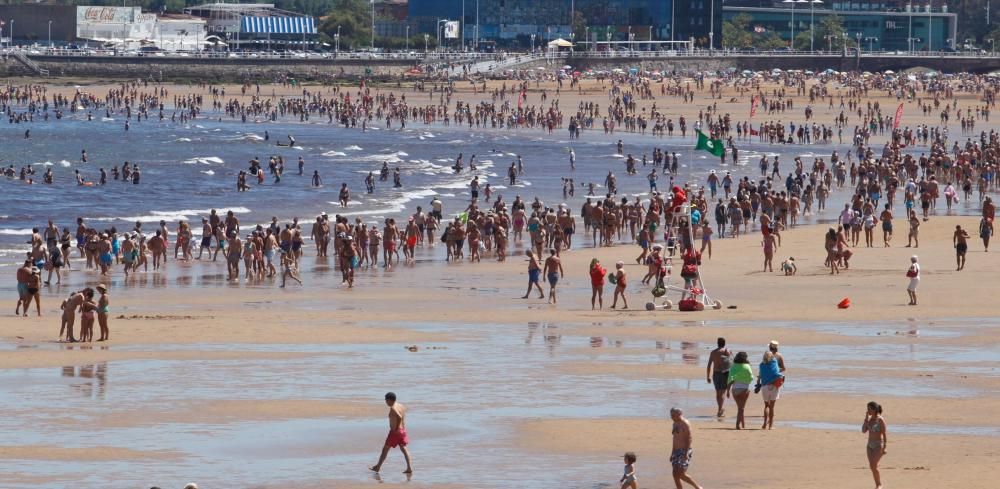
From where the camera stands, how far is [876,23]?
154375 mm

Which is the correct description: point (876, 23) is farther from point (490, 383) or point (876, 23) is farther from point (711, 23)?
point (490, 383)

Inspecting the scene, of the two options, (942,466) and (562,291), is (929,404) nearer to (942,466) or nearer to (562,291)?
(942,466)

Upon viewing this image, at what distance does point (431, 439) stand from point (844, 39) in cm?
13203

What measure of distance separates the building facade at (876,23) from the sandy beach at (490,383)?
126 metres

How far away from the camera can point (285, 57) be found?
13200 centimetres

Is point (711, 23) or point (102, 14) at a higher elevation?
point (102, 14)

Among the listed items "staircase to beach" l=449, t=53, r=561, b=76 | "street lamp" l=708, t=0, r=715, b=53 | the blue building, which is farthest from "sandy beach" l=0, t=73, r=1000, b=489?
the blue building

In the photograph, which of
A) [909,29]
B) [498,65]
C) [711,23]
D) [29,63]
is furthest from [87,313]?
[909,29]

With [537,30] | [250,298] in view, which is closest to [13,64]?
[537,30]

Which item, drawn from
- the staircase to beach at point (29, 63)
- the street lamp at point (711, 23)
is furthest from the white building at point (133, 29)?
the street lamp at point (711, 23)

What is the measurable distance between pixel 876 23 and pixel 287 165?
100121 mm

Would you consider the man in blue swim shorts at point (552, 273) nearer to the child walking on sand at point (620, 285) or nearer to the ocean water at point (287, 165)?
the child walking on sand at point (620, 285)

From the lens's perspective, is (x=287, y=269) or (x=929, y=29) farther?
(x=929, y=29)

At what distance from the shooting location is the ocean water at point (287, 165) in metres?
49.2
